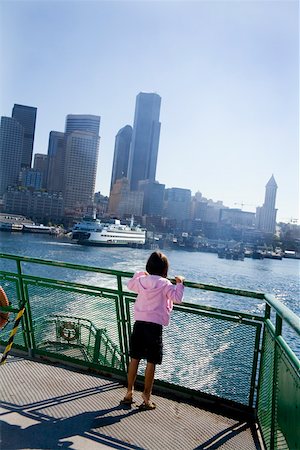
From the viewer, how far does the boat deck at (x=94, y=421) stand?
3199 mm

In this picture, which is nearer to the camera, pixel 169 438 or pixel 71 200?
pixel 169 438

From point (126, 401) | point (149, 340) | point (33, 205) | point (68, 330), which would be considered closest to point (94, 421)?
point (126, 401)

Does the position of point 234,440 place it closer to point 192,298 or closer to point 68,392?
point 68,392

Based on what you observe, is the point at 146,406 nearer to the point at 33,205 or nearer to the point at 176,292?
the point at 176,292

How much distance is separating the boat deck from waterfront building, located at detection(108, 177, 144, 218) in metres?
166

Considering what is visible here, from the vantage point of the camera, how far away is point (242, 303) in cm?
3719

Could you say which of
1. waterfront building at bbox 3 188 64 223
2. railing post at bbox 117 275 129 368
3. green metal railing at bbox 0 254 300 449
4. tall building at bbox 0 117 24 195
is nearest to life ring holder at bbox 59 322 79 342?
green metal railing at bbox 0 254 300 449

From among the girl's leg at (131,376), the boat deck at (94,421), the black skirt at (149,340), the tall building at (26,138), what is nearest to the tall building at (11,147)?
the tall building at (26,138)

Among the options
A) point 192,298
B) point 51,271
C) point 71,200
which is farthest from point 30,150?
point 192,298

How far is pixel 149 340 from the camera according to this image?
376 centimetres

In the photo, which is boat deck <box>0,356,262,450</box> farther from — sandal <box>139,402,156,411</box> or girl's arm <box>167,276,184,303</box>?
girl's arm <box>167,276,184,303</box>

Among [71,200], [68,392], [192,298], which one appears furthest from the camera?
[71,200]

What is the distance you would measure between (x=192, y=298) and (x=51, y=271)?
55.8ft

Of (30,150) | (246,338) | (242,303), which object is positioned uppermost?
(30,150)
